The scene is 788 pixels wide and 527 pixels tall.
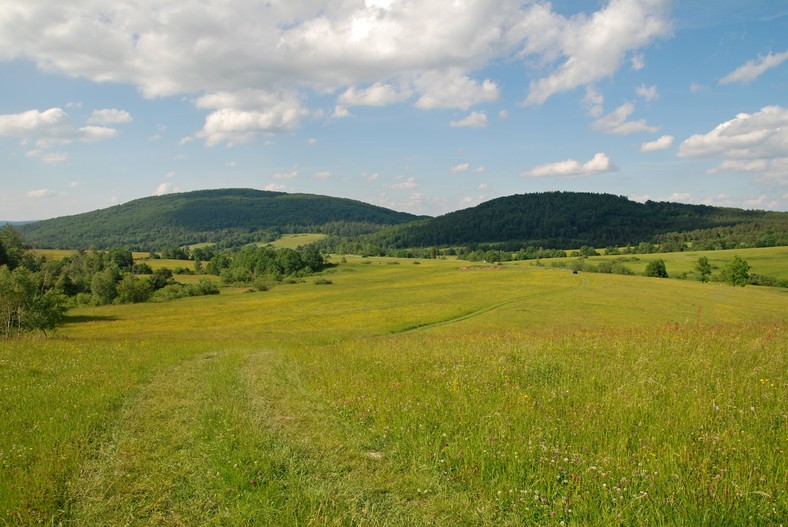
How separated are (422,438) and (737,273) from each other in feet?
368

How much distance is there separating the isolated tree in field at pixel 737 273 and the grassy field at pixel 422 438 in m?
99.0

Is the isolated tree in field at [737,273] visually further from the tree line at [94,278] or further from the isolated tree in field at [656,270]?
the tree line at [94,278]

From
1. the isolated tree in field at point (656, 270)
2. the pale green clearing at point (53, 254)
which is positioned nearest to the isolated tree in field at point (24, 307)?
the pale green clearing at point (53, 254)

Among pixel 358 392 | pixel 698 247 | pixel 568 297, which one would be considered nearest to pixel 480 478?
pixel 358 392

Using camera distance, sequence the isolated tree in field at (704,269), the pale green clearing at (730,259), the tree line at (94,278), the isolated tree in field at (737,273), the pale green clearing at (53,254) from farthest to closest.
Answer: the pale green clearing at (53,254) → the pale green clearing at (730,259) → the isolated tree in field at (704,269) → the isolated tree in field at (737,273) → the tree line at (94,278)

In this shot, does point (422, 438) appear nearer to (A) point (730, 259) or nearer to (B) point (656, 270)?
(B) point (656, 270)

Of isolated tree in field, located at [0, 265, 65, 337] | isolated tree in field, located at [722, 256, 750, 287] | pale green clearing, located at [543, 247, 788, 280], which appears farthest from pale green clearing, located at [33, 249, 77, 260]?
isolated tree in field, located at [722, 256, 750, 287]

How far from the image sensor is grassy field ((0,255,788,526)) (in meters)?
5.29

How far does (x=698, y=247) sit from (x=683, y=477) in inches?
8235

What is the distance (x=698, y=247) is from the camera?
175 metres

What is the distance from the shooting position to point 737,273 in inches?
3615

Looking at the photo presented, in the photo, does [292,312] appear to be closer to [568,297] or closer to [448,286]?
[448,286]

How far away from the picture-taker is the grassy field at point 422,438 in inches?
208

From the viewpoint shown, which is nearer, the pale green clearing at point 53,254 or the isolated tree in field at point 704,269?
the isolated tree in field at point 704,269
